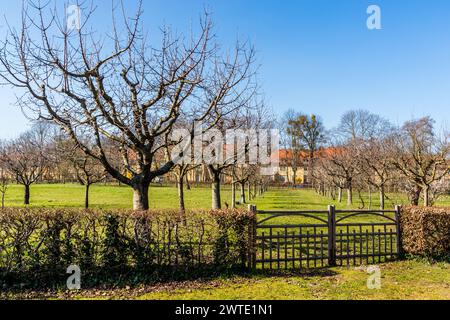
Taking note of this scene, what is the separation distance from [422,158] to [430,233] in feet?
34.9

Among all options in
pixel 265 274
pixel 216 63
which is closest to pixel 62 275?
pixel 265 274

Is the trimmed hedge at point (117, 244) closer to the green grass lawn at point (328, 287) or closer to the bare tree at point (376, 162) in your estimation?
the green grass lawn at point (328, 287)

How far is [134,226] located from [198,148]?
24.9 feet

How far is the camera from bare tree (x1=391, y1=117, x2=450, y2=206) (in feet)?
49.4

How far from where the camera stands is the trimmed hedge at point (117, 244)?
5512 millimetres

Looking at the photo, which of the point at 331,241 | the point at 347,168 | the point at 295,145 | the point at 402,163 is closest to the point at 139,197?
the point at 331,241

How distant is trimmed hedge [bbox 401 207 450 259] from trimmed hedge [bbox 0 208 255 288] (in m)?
4.84

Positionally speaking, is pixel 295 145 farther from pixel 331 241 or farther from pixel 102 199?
pixel 331 241

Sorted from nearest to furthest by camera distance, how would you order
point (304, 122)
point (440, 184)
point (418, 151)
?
point (418, 151) < point (440, 184) < point (304, 122)

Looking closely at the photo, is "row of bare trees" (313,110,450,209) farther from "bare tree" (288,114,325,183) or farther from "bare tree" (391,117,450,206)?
"bare tree" (288,114,325,183)

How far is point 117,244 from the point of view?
5895 millimetres

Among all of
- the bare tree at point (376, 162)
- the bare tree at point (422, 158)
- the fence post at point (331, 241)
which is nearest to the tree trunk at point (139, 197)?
the fence post at point (331, 241)
